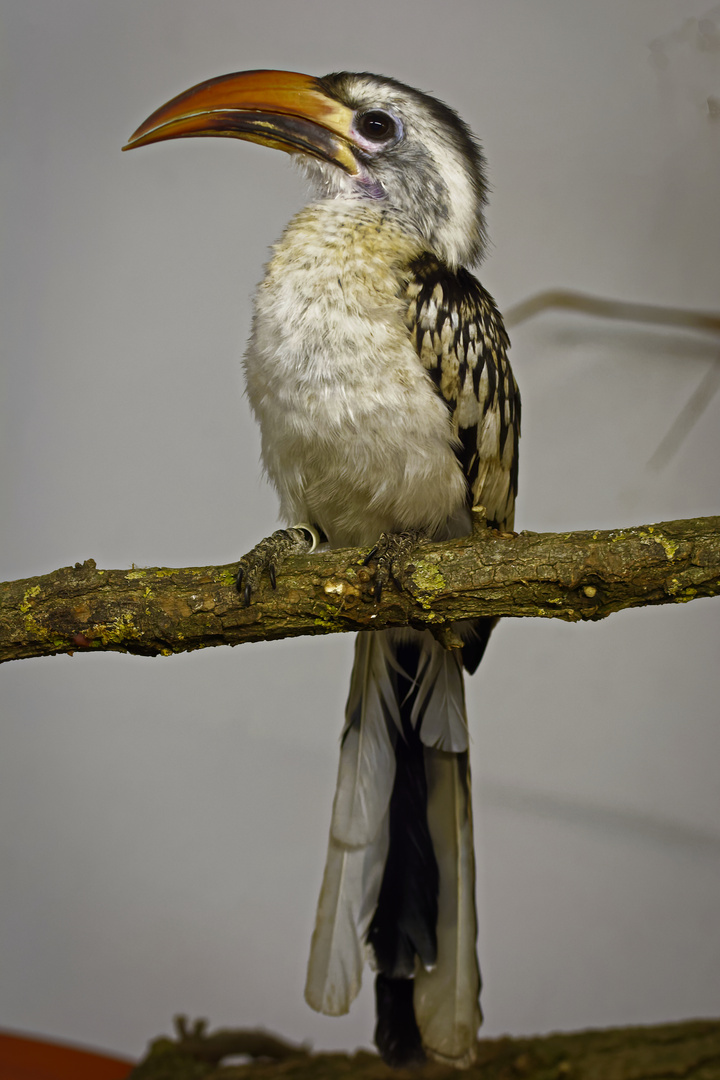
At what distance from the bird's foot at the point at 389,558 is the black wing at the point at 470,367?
0.83 ft

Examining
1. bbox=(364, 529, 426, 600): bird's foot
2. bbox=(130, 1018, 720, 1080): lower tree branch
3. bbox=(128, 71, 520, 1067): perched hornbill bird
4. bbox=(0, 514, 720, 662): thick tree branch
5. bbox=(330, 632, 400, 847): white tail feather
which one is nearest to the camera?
bbox=(0, 514, 720, 662): thick tree branch

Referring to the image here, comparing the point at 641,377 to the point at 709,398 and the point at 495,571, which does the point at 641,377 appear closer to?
the point at 709,398

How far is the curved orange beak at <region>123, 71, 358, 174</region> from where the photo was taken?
1616 mm

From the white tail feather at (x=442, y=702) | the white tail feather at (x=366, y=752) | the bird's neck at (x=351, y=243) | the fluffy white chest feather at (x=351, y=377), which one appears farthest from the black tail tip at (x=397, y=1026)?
the bird's neck at (x=351, y=243)

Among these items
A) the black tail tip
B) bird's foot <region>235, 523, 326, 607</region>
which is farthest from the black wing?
the black tail tip

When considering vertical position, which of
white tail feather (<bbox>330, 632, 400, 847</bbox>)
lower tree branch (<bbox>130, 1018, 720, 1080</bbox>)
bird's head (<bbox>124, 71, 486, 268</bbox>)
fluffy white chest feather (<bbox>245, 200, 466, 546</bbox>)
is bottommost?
lower tree branch (<bbox>130, 1018, 720, 1080</bbox>)

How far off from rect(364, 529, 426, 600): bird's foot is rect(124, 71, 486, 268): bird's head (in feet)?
2.02

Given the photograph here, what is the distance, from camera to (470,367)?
149 centimetres

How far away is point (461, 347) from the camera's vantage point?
147 centimetres

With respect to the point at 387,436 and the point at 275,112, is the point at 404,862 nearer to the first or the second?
the point at 387,436

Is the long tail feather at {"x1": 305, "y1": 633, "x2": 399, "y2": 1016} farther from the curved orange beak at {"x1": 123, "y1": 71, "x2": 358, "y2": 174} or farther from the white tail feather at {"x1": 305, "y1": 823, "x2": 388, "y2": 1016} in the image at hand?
the curved orange beak at {"x1": 123, "y1": 71, "x2": 358, "y2": 174}

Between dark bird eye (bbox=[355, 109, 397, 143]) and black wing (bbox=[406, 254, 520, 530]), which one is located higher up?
dark bird eye (bbox=[355, 109, 397, 143])

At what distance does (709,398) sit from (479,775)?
1.31 meters

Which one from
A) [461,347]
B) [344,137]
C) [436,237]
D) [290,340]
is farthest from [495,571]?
[344,137]
